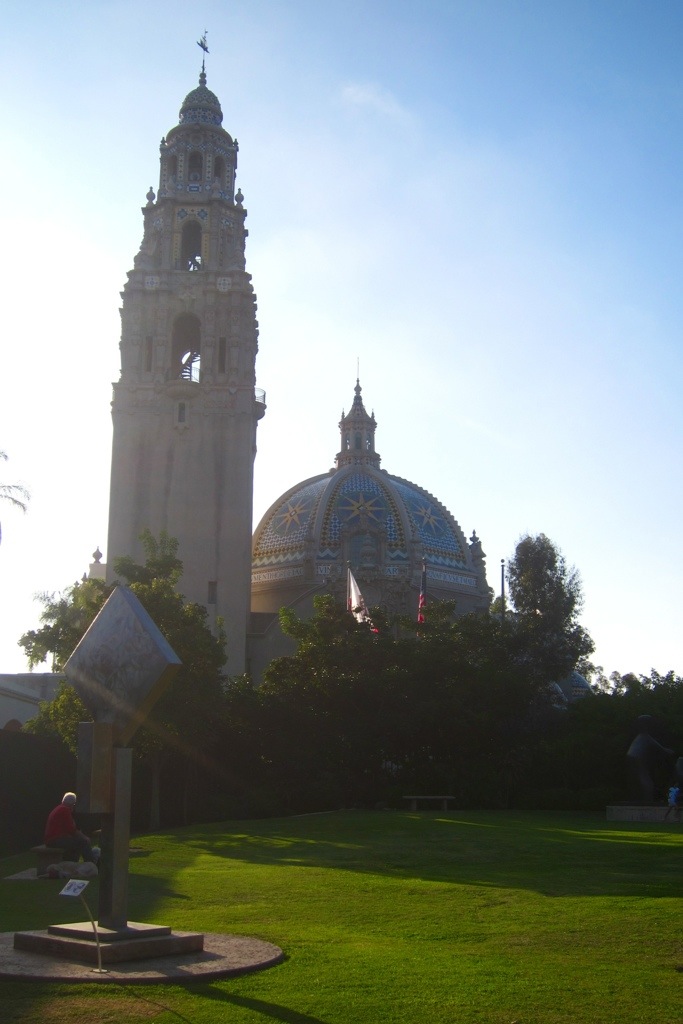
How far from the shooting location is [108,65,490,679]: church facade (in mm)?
41031

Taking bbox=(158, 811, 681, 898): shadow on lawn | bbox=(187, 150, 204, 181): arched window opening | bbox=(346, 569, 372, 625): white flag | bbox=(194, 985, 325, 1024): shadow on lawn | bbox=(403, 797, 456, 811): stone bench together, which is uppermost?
bbox=(187, 150, 204, 181): arched window opening

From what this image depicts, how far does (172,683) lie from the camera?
24234mm

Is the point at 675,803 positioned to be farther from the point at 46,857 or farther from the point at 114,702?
the point at 114,702

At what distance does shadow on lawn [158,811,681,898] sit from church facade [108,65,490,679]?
15807mm

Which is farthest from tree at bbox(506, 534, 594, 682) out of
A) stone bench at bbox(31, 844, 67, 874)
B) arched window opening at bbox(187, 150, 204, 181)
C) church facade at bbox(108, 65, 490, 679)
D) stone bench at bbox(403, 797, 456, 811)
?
stone bench at bbox(31, 844, 67, 874)

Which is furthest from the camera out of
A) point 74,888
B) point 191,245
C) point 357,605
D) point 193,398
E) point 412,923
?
point 191,245

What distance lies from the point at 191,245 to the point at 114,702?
128 feet

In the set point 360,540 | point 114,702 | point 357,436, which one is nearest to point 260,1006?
point 114,702

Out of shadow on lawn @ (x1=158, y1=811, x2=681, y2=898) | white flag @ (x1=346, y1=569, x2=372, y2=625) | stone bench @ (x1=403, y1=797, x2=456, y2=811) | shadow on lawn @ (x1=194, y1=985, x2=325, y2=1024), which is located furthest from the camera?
white flag @ (x1=346, y1=569, x2=372, y2=625)

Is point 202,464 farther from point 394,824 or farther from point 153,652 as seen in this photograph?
point 153,652

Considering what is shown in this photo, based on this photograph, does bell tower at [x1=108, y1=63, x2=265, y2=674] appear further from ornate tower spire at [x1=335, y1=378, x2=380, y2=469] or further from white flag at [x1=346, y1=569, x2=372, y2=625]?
ornate tower spire at [x1=335, y1=378, x2=380, y2=469]

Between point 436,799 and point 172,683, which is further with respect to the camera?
point 436,799

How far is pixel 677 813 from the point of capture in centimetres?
2592

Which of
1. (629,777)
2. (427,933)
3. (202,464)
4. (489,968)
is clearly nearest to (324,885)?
(427,933)
